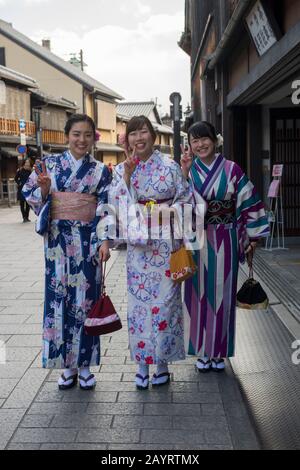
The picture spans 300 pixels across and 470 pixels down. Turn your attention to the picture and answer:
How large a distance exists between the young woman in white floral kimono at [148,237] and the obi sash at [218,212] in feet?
0.97

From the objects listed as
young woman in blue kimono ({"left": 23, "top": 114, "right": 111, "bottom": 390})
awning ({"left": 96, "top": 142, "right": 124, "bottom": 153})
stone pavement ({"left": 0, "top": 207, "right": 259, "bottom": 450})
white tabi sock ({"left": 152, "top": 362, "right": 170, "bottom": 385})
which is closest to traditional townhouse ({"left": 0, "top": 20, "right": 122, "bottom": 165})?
awning ({"left": 96, "top": 142, "right": 124, "bottom": 153})

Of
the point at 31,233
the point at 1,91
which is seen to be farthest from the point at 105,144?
the point at 31,233

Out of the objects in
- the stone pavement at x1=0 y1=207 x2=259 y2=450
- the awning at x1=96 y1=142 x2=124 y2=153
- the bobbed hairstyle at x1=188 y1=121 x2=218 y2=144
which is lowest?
the stone pavement at x1=0 y1=207 x2=259 y2=450

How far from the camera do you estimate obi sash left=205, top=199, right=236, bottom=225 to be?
180 inches

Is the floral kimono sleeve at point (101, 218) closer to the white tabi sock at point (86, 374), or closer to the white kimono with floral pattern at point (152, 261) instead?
the white kimono with floral pattern at point (152, 261)

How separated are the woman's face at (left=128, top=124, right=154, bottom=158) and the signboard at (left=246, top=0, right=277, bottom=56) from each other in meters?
3.30

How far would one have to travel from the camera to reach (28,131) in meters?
34.9

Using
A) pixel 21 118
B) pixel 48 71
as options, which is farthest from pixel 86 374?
pixel 48 71

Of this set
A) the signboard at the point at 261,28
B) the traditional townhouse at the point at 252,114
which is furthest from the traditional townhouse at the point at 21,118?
the signboard at the point at 261,28

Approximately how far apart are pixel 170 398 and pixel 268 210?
24.1 feet

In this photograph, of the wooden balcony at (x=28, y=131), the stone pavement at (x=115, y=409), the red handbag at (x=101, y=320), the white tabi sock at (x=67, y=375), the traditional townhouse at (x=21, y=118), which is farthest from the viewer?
the wooden balcony at (x=28, y=131)

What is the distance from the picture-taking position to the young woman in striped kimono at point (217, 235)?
4.54 metres

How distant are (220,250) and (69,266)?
1.21 m

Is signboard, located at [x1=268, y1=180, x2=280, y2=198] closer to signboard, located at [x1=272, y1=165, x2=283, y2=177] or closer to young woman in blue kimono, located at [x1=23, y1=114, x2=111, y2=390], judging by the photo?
signboard, located at [x1=272, y1=165, x2=283, y2=177]
